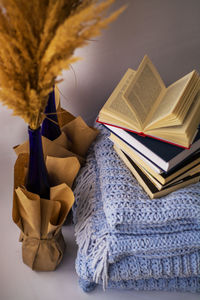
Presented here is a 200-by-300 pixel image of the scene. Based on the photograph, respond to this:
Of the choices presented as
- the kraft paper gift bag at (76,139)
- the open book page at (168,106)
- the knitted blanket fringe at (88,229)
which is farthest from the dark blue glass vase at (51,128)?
the open book page at (168,106)

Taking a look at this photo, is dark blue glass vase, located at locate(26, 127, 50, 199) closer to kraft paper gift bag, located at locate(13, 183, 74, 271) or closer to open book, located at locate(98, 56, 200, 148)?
kraft paper gift bag, located at locate(13, 183, 74, 271)

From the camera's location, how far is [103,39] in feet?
3.16

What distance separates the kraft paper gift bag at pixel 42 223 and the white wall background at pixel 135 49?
0.40 meters

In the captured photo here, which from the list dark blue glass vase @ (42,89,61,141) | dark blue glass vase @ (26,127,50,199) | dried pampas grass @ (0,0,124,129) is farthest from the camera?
dark blue glass vase @ (42,89,61,141)

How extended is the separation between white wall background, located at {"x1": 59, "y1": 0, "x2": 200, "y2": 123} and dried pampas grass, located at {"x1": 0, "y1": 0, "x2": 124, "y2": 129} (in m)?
0.37

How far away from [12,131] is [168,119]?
0.53 meters

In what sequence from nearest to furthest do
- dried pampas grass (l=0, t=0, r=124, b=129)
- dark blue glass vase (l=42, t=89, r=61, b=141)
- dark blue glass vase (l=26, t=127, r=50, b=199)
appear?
dried pampas grass (l=0, t=0, r=124, b=129) < dark blue glass vase (l=26, t=127, r=50, b=199) < dark blue glass vase (l=42, t=89, r=61, b=141)

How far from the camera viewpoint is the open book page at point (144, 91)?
78 cm

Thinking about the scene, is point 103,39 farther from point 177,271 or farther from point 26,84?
point 177,271

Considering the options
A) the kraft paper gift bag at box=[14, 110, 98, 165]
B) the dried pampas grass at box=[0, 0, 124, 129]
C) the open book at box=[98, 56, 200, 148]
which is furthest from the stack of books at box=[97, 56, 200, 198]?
the dried pampas grass at box=[0, 0, 124, 129]

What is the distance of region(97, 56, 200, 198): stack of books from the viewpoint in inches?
29.4

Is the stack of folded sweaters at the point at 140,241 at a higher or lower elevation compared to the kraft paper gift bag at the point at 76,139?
lower

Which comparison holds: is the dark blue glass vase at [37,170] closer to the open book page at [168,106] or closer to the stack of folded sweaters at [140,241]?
the stack of folded sweaters at [140,241]

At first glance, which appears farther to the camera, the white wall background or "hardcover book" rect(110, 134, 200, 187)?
the white wall background
